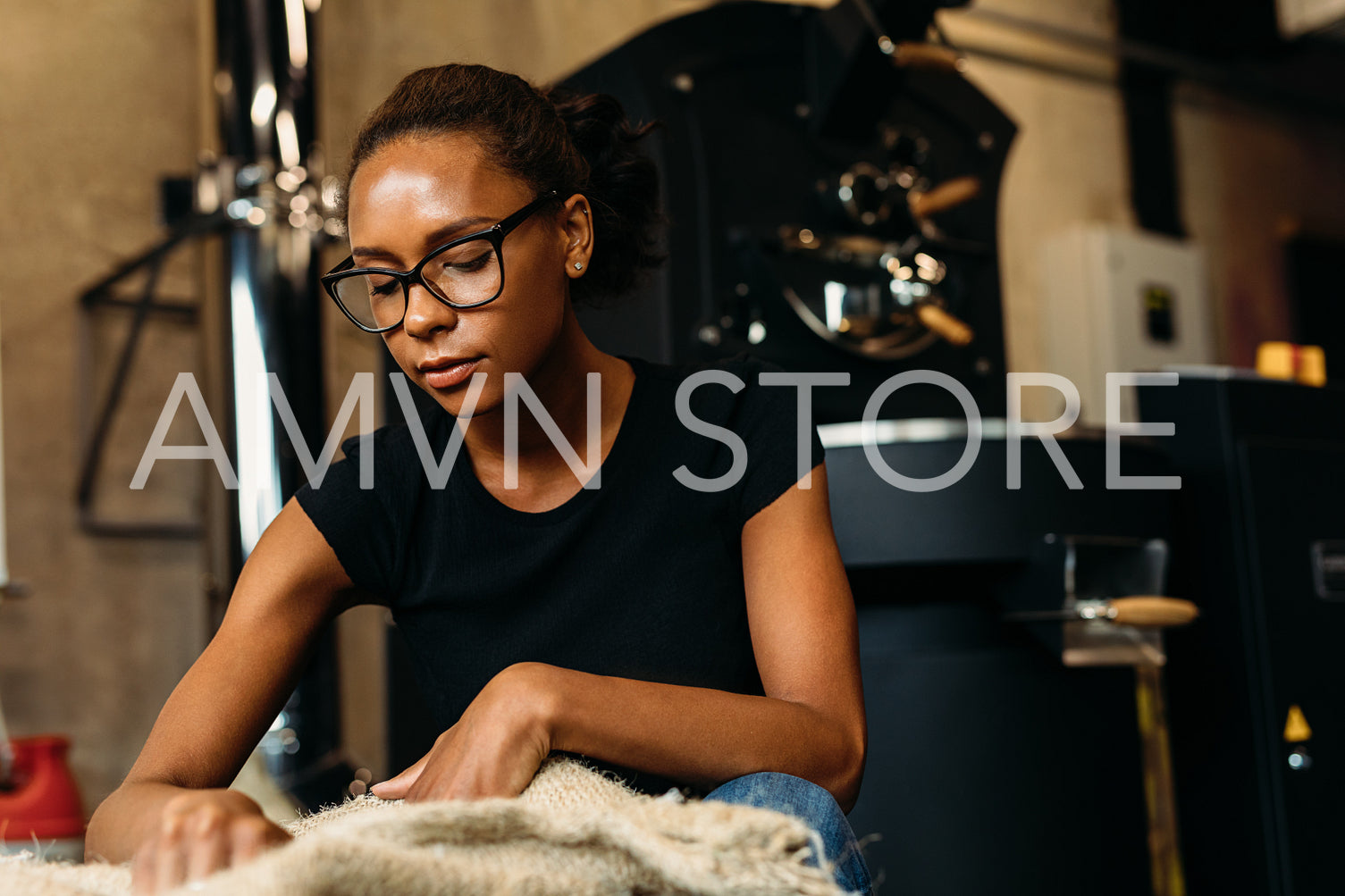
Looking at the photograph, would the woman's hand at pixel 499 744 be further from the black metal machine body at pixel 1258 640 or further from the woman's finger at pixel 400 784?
the black metal machine body at pixel 1258 640

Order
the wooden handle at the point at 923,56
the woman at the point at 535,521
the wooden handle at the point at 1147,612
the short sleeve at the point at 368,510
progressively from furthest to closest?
the wooden handle at the point at 923,56 → the wooden handle at the point at 1147,612 → the short sleeve at the point at 368,510 → the woman at the point at 535,521

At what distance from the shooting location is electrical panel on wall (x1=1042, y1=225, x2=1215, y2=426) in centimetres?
359

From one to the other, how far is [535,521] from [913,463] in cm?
61

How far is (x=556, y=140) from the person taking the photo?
3.33ft

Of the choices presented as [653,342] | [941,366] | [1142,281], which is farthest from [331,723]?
[1142,281]

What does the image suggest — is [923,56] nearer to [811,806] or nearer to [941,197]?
[941,197]

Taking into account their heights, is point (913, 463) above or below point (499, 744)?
above

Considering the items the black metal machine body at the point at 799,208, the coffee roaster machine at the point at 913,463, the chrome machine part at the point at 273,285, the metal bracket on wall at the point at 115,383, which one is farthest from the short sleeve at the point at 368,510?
the metal bracket on wall at the point at 115,383

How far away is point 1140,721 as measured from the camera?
1.58 metres

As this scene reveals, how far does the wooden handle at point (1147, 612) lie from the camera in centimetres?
144

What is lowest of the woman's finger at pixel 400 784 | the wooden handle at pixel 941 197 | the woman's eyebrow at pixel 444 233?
the woman's finger at pixel 400 784

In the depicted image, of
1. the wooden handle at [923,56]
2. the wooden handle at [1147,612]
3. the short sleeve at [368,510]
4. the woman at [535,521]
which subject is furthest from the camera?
the wooden handle at [923,56]

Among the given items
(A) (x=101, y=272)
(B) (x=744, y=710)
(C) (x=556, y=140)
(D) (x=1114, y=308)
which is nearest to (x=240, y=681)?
(B) (x=744, y=710)

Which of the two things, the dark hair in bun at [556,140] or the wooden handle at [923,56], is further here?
the wooden handle at [923,56]
